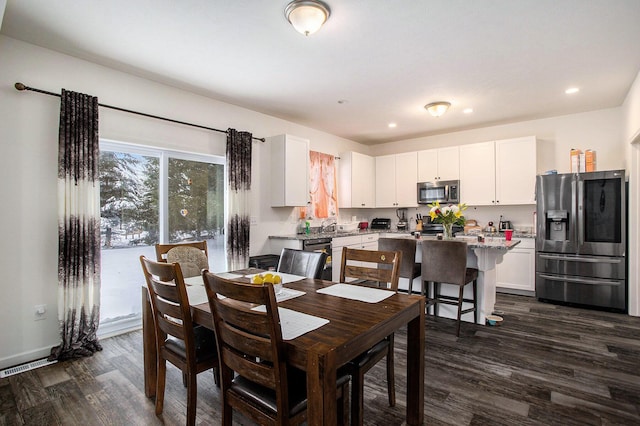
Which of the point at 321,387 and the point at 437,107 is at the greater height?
A: the point at 437,107

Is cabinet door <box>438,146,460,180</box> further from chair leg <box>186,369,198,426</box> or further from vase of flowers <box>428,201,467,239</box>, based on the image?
chair leg <box>186,369,198,426</box>

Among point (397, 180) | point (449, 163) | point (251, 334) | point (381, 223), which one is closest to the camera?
point (251, 334)

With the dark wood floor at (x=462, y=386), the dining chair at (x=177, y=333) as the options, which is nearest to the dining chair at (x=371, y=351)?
the dark wood floor at (x=462, y=386)

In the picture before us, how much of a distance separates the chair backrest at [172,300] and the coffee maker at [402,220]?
5.01 metres

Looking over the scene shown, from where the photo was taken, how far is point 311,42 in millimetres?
2699

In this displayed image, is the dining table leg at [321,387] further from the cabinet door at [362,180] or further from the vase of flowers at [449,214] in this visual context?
the cabinet door at [362,180]

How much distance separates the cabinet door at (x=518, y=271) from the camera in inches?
180

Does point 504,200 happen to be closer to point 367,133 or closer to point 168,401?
point 367,133

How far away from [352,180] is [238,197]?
2.47 meters

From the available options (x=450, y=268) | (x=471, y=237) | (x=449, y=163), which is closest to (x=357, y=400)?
(x=450, y=268)

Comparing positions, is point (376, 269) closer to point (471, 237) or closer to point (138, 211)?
point (471, 237)

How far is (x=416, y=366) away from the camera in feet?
5.87

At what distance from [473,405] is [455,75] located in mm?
2994

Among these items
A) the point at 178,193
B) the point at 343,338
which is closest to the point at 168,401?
the point at 343,338
